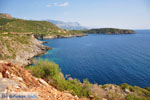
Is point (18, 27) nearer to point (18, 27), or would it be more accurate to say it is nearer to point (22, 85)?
point (18, 27)

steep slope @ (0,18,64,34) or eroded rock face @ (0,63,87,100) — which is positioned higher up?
steep slope @ (0,18,64,34)

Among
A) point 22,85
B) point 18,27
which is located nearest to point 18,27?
point 18,27

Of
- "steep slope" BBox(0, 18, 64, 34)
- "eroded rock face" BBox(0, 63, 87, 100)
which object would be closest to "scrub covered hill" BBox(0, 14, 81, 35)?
"steep slope" BBox(0, 18, 64, 34)

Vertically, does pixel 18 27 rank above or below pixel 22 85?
above

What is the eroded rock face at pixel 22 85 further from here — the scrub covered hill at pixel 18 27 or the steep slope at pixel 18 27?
the steep slope at pixel 18 27

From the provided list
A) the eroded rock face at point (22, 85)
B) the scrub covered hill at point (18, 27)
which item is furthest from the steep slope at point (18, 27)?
the eroded rock face at point (22, 85)

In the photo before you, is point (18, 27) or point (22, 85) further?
point (18, 27)

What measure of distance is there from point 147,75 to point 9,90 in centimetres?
4573

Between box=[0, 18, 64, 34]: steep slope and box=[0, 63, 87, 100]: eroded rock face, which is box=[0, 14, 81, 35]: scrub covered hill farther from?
box=[0, 63, 87, 100]: eroded rock face

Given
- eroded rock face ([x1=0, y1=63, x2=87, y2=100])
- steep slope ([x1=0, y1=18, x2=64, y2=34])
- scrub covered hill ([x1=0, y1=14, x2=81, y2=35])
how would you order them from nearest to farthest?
eroded rock face ([x1=0, y1=63, x2=87, y2=100]) < scrub covered hill ([x1=0, y1=14, x2=81, y2=35]) < steep slope ([x1=0, y1=18, x2=64, y2=34])

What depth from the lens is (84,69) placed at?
44.2m

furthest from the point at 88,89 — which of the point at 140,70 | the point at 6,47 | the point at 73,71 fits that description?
the point at 6,47

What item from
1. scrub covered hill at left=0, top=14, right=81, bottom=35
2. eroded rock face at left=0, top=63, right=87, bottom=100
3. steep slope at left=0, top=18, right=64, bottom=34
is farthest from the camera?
steep slope at left=0, top=18, right=64, bottom=34

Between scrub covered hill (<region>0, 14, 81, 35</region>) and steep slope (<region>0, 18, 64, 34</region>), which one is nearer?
scrub covered hill (<region>0, 14, 81, 35</region>)
